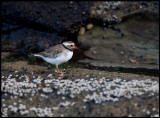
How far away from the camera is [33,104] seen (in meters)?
7.30

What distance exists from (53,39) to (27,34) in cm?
173

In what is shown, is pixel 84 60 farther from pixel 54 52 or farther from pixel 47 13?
pixel 47 13

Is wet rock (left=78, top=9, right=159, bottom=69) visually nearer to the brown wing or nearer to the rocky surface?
the rocky surface

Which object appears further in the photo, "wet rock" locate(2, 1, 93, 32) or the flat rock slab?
"wet rock" locate(2, 1, 93, 32)

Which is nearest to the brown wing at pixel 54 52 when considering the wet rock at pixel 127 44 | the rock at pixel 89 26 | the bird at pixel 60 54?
the bird at pixel 60 54

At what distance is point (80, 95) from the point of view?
24.6ft

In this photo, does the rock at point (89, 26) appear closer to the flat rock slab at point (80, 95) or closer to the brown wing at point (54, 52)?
the brown wing at point (54, 52)

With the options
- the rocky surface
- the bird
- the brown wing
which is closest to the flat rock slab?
the rocky surface

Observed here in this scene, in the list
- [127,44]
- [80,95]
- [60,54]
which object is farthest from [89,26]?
[80,95]

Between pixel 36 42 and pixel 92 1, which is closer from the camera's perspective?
pixel 36 42

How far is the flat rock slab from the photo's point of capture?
271 inches

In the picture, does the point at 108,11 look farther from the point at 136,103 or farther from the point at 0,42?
the point at 136,103

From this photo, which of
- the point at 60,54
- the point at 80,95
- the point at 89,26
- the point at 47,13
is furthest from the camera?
the point at 47,13

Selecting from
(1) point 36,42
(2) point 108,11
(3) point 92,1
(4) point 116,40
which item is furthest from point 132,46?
(1) point 36,42
